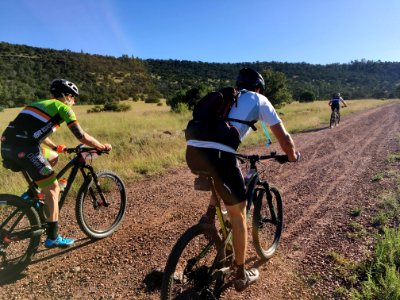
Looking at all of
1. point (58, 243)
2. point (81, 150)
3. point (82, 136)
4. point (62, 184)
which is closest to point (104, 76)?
point (81, 150)

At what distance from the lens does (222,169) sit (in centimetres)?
298

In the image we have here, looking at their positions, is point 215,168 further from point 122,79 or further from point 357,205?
point 122,79

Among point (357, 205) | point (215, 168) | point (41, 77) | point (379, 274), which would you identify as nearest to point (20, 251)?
point (215, 168)

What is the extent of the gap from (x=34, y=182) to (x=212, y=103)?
2619mm

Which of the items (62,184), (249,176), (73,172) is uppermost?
(249,176)

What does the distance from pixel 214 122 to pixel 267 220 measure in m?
1.95

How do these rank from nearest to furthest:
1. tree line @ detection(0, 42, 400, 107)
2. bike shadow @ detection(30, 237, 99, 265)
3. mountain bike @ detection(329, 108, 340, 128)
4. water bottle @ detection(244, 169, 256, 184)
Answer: water bottle @ detection(244, 169, 256, 184) → bike shadow @ detection(30, 237, 99, 265) → mountain bike @ detection(329, 108, 340, 128) → tree line @ detection(0, 42, 400, 107)

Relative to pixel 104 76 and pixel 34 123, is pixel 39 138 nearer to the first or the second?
pixel 34 123

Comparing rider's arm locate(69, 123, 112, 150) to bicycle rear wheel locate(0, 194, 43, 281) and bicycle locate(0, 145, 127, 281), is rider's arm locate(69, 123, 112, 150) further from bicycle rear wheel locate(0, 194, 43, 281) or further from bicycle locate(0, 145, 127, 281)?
bicycle rear wheel locate(0, 194, 43, 281)

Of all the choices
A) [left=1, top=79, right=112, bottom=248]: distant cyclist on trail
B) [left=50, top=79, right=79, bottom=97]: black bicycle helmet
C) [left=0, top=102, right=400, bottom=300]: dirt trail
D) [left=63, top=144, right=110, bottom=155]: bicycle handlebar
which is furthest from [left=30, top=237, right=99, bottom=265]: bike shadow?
[left=50, top=79, right=79, bottom=97]: black bicycle helmet

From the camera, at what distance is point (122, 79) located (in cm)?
6625

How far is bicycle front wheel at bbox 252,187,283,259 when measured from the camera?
402 centimetres

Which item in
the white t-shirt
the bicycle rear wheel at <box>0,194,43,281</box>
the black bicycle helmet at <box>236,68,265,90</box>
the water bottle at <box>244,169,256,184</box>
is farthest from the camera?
the bicycle rear wheel at <box>0,194,43,281</box>

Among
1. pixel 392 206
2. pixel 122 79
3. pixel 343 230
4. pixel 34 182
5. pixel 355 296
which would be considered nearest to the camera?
pixel 355 296
